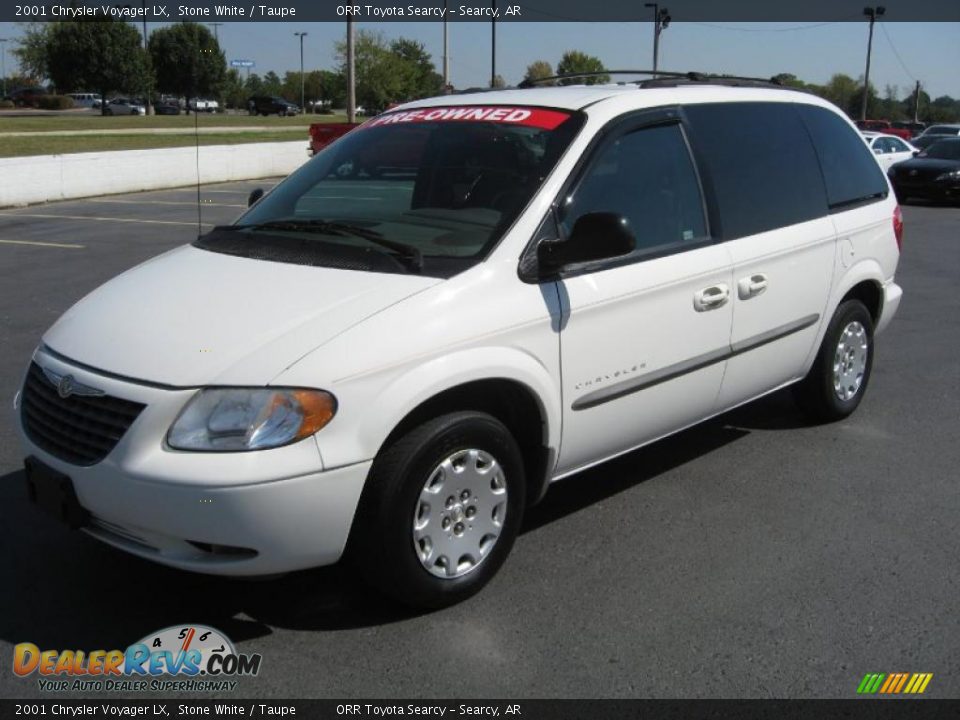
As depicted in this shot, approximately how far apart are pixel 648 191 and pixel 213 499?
2.29 metres

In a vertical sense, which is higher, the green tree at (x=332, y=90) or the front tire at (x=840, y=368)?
the green tree at (x=332, y=90)

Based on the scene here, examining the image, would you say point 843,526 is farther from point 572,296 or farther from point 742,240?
point 572,296

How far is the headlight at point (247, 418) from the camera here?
3113mm

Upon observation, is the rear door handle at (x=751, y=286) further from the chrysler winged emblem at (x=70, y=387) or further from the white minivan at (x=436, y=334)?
the chrysler winged emblem at (x=70, y=387)

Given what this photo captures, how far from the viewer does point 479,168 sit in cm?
421

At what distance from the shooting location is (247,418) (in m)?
3.13

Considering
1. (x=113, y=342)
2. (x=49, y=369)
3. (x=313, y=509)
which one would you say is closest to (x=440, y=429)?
(x=313, y=509)

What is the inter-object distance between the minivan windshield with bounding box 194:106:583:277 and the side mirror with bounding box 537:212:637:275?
0.66 feet

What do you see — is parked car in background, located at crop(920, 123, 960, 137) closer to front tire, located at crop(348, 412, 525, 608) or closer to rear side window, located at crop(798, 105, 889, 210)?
rear side window, located at crop(798, 105, 889, 210)

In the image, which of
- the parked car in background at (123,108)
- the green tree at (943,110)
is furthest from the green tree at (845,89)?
the parked car in background at (123,108)

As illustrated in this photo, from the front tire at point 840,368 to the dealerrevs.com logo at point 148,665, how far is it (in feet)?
11.8

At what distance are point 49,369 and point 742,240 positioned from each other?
300cm

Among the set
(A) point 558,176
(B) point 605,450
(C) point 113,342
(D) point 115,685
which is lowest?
(D) point 115,685

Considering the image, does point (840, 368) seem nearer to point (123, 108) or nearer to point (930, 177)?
point (930, 177)
